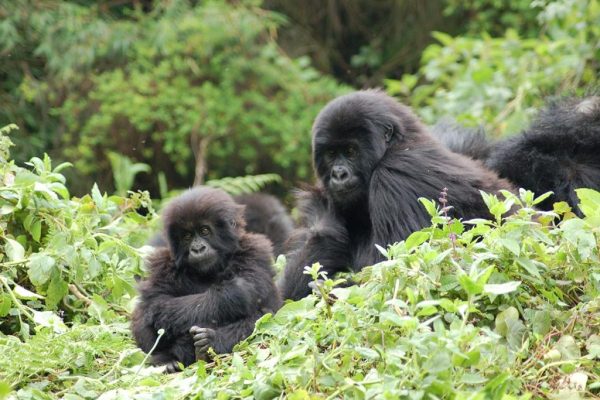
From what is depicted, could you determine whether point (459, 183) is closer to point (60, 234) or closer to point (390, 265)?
point (390, 265)

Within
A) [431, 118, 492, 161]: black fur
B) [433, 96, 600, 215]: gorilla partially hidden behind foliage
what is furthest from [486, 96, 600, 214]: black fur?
[431, 118, 492, 161]: black fur

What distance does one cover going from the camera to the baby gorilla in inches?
179

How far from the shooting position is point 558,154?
235 inches

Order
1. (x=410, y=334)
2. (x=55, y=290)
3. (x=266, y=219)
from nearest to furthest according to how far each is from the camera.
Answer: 1. (x=410, y=334)
2. (x=55, y=290)
3. (x=266, y=219)

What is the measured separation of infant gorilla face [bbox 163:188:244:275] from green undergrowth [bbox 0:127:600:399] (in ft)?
1.62

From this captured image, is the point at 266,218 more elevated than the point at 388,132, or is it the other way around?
the point at 388,132

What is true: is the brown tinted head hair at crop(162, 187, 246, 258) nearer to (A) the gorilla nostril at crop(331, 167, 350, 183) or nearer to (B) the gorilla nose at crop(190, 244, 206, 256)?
(B) the gorilla nose at crop(190, 244, 206, 256)

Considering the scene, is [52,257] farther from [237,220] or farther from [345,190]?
[345,190]

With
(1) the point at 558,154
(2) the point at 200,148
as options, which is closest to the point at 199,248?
(1) the point at 558,154

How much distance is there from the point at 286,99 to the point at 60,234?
7.07 m

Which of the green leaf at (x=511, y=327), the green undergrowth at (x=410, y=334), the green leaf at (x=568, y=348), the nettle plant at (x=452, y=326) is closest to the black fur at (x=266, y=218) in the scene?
the green undergrowth at (x=410, y=334)

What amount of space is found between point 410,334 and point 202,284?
1.84m

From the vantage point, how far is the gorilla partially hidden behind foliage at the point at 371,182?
5074 millimetres

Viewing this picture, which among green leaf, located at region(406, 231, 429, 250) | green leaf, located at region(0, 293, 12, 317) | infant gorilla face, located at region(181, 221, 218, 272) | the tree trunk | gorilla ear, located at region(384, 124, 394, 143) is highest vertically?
green leaf, located at region(406, 231, 429, 250)
